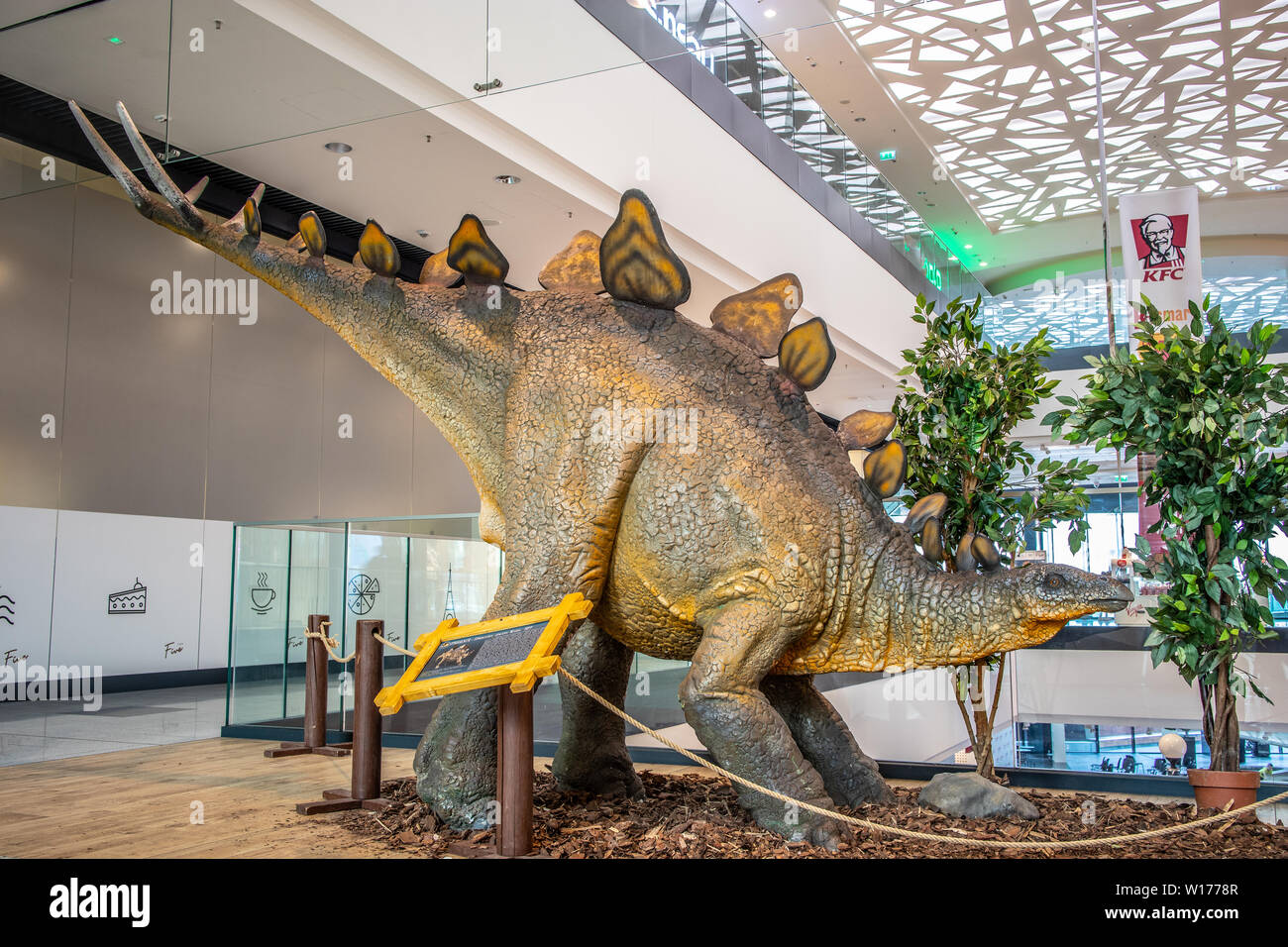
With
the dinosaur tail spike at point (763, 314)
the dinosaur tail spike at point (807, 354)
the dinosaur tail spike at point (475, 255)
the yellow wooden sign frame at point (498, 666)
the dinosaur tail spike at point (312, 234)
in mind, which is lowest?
the yellow wooden sign frame at point (498, 666)

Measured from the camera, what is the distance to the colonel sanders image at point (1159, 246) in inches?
146

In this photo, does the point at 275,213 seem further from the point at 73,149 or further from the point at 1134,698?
the point at 1134,698

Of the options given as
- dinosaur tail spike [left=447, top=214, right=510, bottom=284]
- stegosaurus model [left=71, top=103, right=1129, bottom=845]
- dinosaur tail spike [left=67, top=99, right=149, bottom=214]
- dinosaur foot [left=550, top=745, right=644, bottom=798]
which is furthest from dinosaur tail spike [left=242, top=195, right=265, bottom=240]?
dinosaur foot [left=550, top=745, right=644, bottom=798]

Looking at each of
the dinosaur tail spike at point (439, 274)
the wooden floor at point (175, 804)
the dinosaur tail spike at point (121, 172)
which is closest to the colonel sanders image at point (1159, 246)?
the dinosaur tail spike at point (439, 274)

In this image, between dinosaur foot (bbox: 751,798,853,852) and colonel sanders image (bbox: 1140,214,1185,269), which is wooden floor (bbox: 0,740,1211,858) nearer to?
dinosaur foot (bbox: 751,798,853,852)

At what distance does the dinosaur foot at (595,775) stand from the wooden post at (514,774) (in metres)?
0.83

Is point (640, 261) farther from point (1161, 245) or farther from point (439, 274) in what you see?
point (1161, 245)

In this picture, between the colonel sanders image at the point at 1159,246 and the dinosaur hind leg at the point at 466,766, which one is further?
the colonel sanders image at the point at 1159,246

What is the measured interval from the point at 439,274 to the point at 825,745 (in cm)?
217

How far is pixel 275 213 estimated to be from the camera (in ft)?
23.5

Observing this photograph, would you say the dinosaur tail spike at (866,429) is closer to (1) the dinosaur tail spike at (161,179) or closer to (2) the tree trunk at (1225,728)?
(2) the tree trunk at (1225,728)

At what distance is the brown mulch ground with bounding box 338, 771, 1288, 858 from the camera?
2.81m

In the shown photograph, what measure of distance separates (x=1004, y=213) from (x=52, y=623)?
797cm
